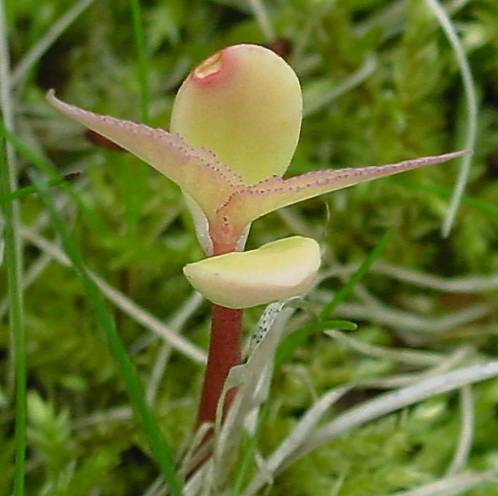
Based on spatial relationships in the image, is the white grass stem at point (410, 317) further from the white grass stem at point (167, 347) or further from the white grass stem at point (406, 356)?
the white grass stem at point (167, 347)

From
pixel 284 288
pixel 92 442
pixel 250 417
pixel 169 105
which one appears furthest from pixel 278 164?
pixel 169 105

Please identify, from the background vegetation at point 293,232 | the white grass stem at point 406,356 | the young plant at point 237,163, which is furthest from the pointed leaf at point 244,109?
the white grass stem at point 406,356

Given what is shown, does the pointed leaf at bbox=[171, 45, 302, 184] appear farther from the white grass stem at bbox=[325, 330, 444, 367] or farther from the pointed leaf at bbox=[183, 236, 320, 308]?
the white grass stem at bbox=[325, 330, 444, 367]

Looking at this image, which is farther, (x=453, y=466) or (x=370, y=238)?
(x=370, y=238)

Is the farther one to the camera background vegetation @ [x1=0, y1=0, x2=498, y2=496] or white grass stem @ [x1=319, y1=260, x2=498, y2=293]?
white grass stem @ [x1=319, y1=260, x2=498, y2=293]

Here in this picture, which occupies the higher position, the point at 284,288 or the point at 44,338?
the point at 284,288

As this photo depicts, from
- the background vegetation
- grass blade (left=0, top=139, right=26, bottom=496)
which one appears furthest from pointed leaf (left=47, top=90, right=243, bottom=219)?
the background vegetation

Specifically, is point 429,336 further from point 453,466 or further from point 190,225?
point 190,225
